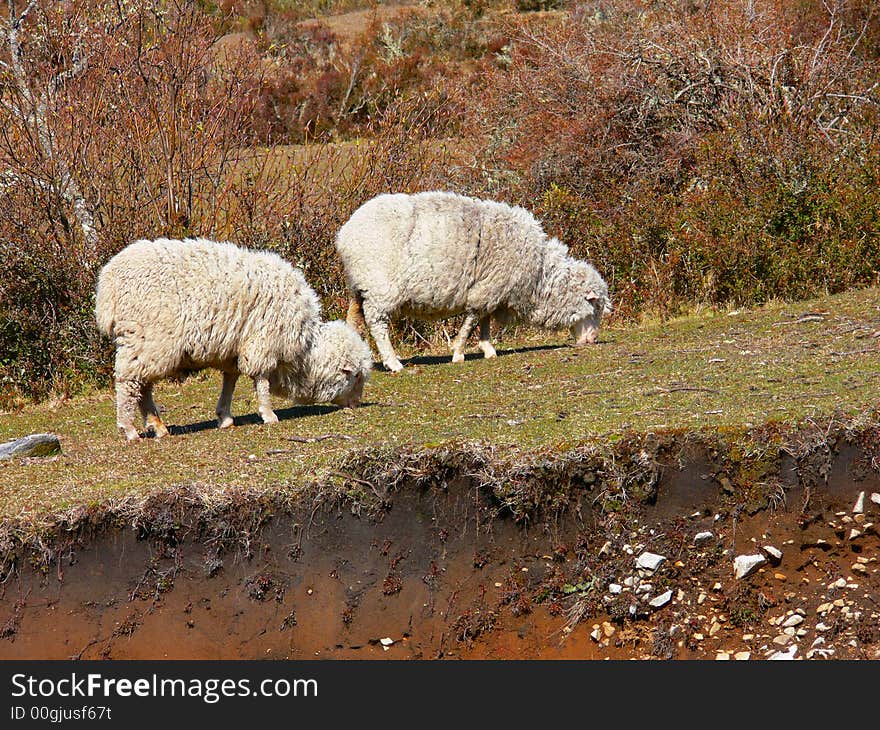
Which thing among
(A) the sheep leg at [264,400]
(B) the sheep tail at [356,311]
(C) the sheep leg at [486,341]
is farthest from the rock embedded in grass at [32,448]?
(C) the sheep leg at [486,341]

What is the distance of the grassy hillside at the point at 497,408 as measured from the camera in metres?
7.96

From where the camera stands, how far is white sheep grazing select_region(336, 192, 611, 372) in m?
12.0

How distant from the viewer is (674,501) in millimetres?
7617

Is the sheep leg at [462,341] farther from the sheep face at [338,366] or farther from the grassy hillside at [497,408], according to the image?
the sheep face at [338,366]

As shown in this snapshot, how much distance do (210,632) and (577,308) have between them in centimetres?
738

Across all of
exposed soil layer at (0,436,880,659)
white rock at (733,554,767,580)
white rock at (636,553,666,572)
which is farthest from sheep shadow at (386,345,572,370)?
white rock at (733,554,767,580)

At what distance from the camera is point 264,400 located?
9766mm

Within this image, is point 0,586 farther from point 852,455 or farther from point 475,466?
point 852,455

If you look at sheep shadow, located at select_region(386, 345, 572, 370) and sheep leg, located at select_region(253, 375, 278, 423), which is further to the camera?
sheep shadow, located at select_region(386, 345, 572, 370)

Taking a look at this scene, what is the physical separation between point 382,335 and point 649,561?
5.71 m

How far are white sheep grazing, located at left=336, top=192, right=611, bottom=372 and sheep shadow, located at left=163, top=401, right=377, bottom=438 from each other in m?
1.78

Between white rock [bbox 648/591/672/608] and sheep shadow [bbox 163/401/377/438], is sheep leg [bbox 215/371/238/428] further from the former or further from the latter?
white rock [bbox 648/591/672/608]

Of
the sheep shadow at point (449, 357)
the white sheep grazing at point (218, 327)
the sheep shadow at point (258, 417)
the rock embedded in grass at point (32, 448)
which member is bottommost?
the sheep shadow at point (449, 357)

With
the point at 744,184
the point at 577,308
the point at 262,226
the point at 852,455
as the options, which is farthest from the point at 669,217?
the point at 852,455
